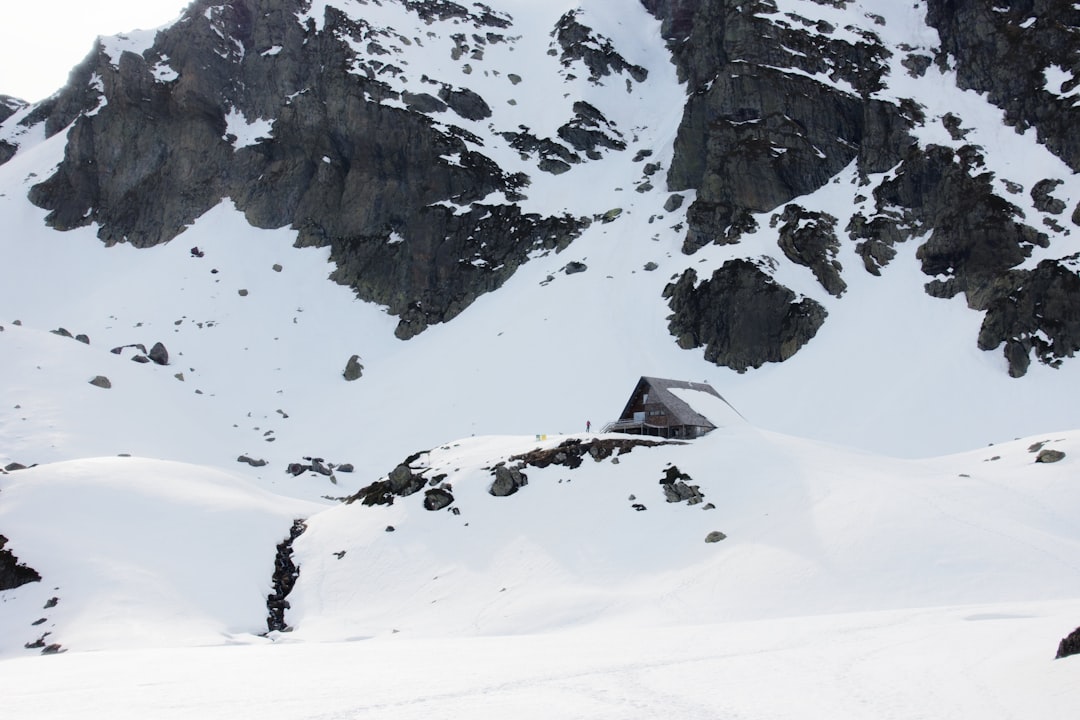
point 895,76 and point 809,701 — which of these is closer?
point 809,701

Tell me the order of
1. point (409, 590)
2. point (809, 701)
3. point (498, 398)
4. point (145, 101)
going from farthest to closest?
point (145, 101) → point (498, 398) → point (409, 590) → point (809, 701)

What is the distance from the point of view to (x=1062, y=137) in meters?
63.8

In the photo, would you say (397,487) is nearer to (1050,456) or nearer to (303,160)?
(1050,456)

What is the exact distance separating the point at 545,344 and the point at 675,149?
105 ft

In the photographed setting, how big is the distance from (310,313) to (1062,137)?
2974 inches

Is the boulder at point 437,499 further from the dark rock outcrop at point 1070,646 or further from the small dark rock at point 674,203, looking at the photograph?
the small dark rock at point 674,203

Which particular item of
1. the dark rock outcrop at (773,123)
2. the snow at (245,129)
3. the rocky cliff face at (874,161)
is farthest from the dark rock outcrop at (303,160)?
the rocky cliff face at (874,161)

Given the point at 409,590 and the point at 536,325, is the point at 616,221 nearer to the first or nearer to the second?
the point at 536,325

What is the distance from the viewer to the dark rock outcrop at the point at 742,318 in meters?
61.0

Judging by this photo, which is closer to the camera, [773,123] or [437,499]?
[437,499]

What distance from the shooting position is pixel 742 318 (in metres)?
62.9

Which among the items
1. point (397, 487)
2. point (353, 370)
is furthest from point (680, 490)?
point (353, 370)

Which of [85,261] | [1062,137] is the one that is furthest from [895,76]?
[85,261]

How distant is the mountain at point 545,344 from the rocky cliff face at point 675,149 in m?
0.45
